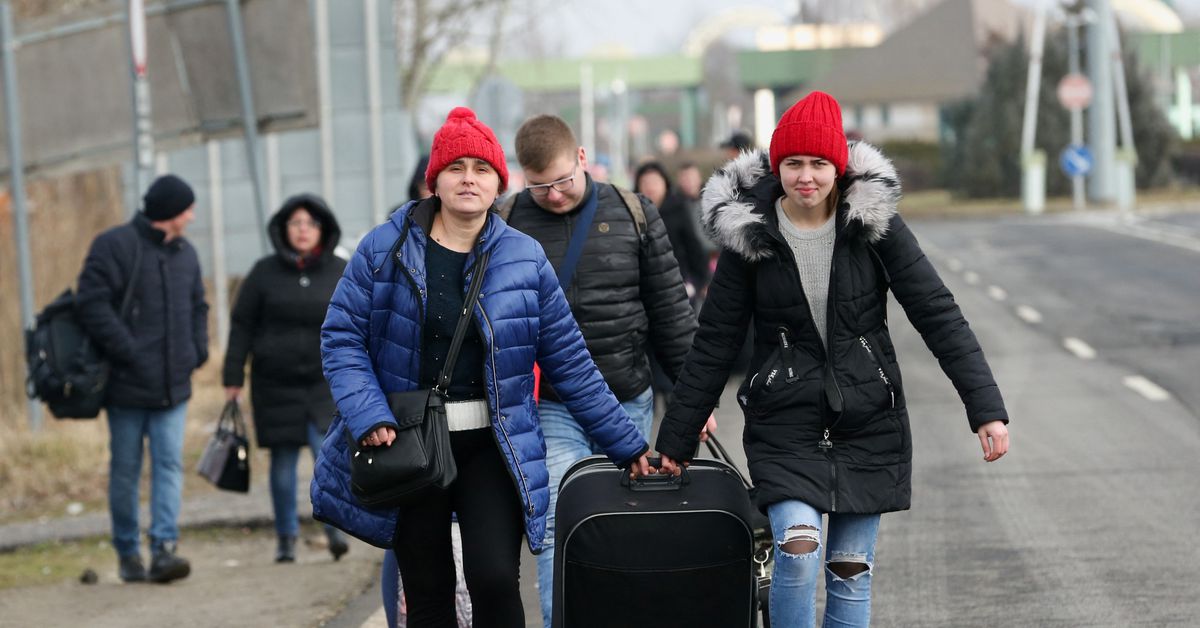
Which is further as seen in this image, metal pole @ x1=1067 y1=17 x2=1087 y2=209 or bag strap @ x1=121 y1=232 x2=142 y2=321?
metal pole @ x1=1067 y1=17 x2=1087 y2=209

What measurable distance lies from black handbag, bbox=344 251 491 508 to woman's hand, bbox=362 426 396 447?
1 cm

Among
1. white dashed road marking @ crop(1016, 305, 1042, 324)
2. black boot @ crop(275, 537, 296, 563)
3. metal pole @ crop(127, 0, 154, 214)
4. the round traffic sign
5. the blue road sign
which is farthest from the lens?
the round traffic sign

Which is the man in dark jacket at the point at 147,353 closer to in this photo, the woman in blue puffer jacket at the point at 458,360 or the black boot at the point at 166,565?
the black boot at the point at 166,565

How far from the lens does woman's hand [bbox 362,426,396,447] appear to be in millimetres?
4637

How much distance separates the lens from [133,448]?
27.3ft

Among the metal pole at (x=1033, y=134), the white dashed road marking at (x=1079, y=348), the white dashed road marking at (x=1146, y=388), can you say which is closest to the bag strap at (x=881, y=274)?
the white dashed road marking at (x=1146, y=388)

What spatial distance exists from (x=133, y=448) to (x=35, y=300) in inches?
232

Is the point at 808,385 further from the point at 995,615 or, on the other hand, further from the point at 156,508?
the point at 156,508

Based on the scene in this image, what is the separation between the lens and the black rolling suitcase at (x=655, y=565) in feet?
15.9

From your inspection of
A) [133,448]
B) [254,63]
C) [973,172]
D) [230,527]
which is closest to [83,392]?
[133,448]

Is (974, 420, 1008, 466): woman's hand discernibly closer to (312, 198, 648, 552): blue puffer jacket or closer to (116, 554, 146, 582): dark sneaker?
(312, 198, 648, 552): blue puffer jacket

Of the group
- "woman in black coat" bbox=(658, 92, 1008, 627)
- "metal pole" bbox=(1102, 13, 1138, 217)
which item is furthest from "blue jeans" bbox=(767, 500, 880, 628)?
"metal pole" bbox=(1102, 13, 1138, 217)

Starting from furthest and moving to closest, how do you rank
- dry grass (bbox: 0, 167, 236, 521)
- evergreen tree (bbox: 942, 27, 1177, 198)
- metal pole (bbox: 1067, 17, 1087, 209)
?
evergreen tree (bbox: 942, 27, 1177, 198), metal pole (bbox: 1067, 17, 1087, 209), dry grass (bbox: 0, 167, 236, 521)

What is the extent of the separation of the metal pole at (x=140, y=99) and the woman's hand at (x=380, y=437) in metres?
5.32
